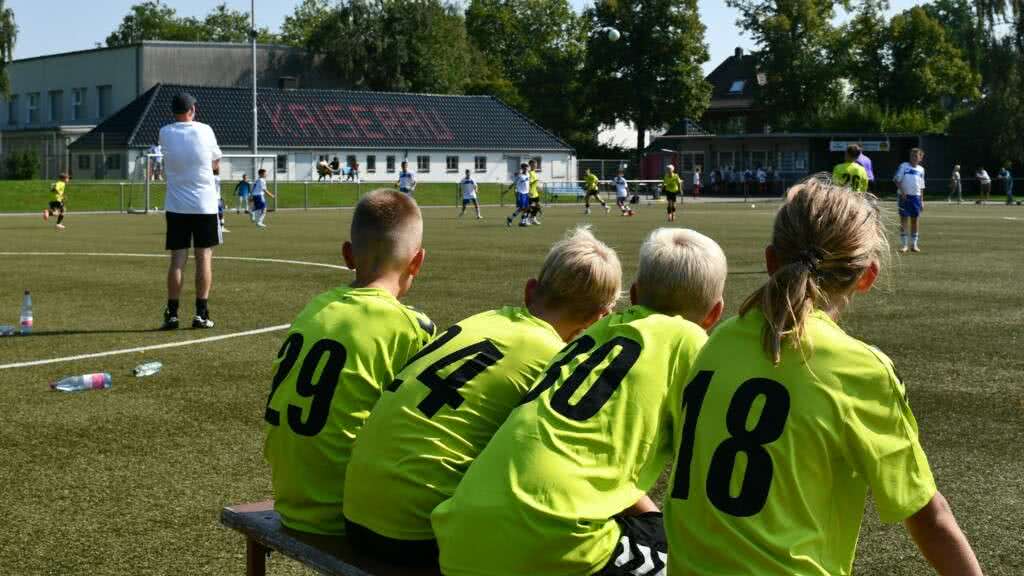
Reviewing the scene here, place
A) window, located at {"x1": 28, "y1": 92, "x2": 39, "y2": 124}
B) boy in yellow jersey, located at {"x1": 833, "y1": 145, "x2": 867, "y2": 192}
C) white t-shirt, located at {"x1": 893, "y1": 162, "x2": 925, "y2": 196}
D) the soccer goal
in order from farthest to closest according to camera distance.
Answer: window, located at {"x1": 28, "y1": 92, "x2": 39, "y2": 124} → the soccer goal → white t-shirt, located at {"x1": 893, "y1": 162, "x2": 925, "y2": 196} → boy in yellow jersey, located at {"x1": 833, "y1": 145, "x2": 867, "y2": 192}

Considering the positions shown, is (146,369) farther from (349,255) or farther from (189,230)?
(349,255)

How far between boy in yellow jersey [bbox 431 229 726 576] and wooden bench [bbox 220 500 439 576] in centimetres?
41

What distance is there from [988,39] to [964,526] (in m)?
75.7

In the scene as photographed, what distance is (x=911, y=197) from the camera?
80.3ft

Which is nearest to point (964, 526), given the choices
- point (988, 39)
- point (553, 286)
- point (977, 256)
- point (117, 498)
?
point (553, 286)

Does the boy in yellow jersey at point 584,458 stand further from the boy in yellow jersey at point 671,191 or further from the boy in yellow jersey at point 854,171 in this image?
the boy in yellow jersey at point 671,191

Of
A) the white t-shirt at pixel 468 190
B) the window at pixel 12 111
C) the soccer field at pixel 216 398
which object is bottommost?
the soccer field at pixel 216 398

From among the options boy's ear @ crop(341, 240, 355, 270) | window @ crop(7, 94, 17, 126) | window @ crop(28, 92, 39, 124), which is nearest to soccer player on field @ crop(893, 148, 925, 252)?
boy's ear @ crop(341, 240, 355, 270)

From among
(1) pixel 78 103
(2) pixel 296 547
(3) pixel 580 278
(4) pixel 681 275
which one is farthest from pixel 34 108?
(4) pixel 681 275

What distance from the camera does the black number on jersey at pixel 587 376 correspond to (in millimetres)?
3562

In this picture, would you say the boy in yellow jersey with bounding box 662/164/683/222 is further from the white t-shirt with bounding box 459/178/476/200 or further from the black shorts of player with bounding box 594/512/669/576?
the black shorts of player with bounding box 594/512/669/576

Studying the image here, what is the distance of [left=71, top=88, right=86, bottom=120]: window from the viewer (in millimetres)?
95500

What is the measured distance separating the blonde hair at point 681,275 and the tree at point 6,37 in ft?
263

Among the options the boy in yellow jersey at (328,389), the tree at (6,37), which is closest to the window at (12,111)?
the tree at (6,37)
